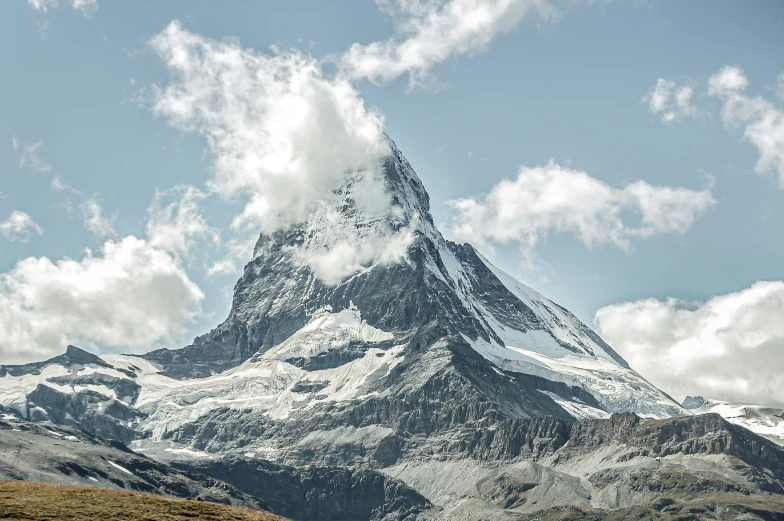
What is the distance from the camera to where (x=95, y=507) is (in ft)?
352

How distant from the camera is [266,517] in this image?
377 feet

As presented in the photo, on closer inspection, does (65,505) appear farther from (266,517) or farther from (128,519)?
(266,517)

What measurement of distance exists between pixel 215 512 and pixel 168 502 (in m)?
5.29

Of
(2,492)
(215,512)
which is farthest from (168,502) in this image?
(2,492)

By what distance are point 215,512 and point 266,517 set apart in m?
5.65

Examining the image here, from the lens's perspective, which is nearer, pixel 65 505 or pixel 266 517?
pixel 65 505

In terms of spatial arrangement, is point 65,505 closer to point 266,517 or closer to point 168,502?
point 168,502

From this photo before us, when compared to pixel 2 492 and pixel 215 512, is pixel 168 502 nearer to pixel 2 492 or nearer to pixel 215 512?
pixel 215 512

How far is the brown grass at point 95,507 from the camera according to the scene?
103438 mm

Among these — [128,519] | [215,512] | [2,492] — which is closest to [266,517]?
[215,512]

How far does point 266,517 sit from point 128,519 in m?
15.0

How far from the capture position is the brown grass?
103438mm

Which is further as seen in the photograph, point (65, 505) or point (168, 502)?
point (168, 502)

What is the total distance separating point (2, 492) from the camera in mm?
108188
